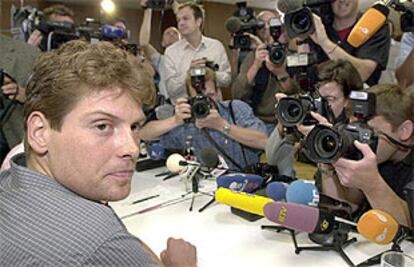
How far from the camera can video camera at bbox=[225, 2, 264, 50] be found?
1.72 m

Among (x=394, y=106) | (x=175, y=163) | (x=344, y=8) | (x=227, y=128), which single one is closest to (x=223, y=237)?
(x=175, y=163)

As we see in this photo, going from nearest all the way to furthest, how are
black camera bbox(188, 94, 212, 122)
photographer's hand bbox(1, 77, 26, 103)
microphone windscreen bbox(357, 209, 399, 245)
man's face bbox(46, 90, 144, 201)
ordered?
man's face bbox(46, 90, 144, 201) < microphone windscreen bbox(357, 209, 399, 245) < black camera bbox(188, 94, 212, 122) < photographer's hand bbox(1, 77, 26, 103)

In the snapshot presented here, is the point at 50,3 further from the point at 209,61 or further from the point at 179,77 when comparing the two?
the point at 209,61

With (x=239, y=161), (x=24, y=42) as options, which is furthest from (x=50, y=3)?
(x=239, y=161)

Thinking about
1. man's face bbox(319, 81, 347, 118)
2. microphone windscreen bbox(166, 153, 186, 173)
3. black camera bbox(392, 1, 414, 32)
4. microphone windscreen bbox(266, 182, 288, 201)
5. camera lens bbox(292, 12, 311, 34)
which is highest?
black camera bbox(392, 1, 414, 32)

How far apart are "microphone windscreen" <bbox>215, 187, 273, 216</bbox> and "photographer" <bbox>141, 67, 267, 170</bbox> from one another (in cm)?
60

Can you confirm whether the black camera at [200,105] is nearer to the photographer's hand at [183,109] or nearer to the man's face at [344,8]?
the photographer's hand at [183,109]

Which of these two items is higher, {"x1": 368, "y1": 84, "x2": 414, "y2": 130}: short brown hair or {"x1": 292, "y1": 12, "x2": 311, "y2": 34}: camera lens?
{"x1": 292, "y1": 12, "x2": 311, "y2": 34}: camera lens

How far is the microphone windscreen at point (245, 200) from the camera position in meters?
0.95

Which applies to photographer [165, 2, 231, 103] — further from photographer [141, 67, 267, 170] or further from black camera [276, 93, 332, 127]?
black camera [276, 93, 332, 127]

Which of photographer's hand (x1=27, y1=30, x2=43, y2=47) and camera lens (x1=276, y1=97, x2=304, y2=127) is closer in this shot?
camera lens (x1=276, y1=97, x2=304, y2=127)

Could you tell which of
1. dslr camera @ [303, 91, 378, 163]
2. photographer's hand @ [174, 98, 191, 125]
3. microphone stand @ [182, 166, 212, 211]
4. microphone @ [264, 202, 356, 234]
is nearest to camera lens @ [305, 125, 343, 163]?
dslr camera @ [303, 91, 378, 163]

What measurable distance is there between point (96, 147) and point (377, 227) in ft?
1.94

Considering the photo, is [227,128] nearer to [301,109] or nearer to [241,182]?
[241,182]
